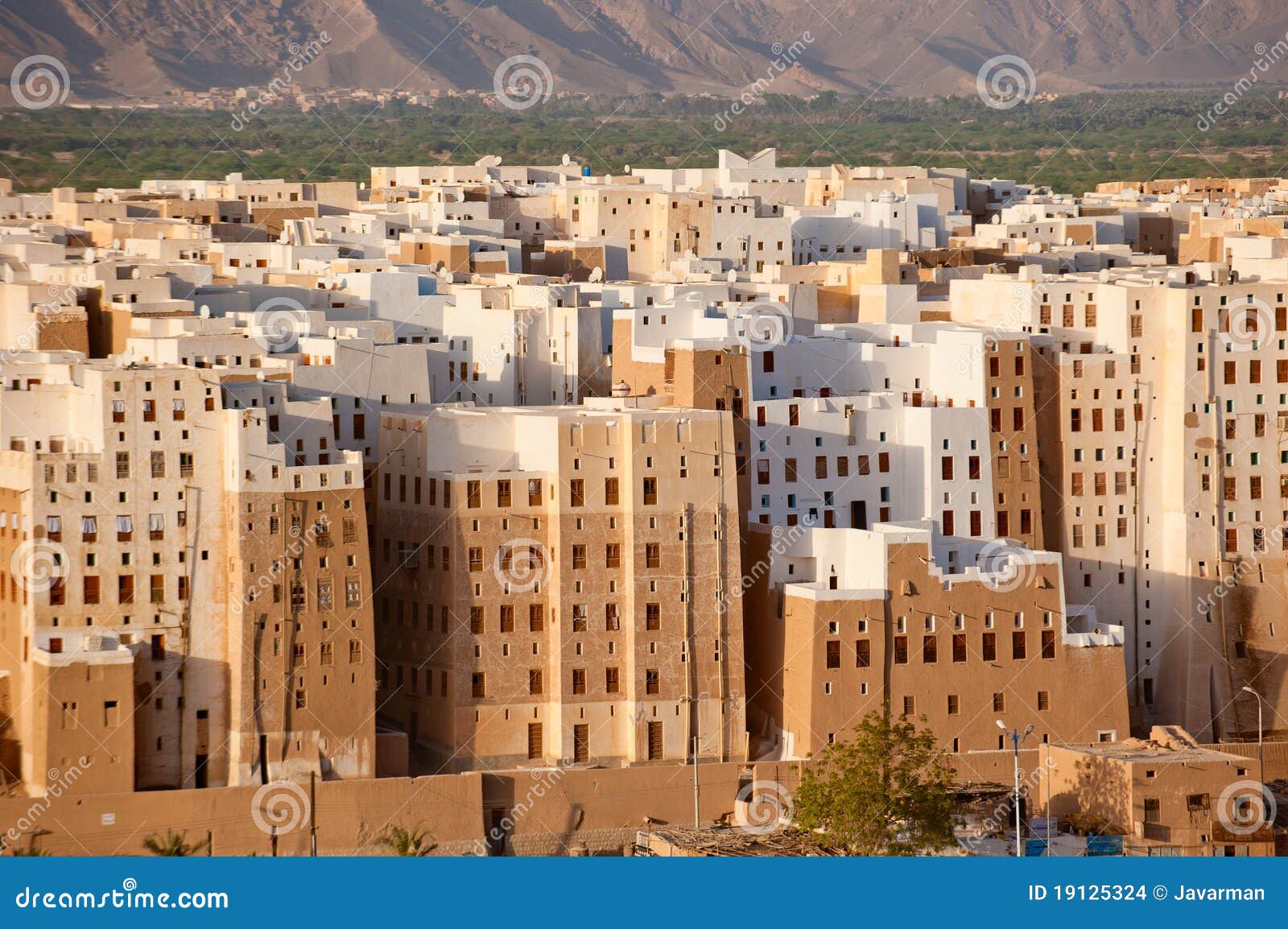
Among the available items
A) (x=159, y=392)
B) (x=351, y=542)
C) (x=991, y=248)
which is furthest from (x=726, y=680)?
(x=991, y=248)

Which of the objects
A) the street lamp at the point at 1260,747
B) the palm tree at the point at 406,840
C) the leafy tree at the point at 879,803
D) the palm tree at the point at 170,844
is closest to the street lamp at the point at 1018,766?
the leafy tree at the point at 879,803

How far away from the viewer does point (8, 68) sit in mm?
189250

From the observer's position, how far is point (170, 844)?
6278cm

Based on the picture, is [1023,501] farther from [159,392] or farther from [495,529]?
[159,392]

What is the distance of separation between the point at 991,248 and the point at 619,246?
1114 centimetres

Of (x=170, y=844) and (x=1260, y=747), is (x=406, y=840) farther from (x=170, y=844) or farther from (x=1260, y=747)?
(x=1260, y=747)

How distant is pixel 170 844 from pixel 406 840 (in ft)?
15.2

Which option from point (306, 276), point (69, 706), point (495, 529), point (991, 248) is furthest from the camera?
point (991, 248)

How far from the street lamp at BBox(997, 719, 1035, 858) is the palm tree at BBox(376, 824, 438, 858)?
11.5 meters

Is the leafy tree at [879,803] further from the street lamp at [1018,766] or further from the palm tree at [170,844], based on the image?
the palm tree at [170,844]

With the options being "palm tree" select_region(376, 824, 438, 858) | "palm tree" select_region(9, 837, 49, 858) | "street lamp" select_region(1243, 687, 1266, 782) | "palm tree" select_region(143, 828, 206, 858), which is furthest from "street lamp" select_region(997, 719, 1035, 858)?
"palm tree" select_region(9, 837, 49, 858)

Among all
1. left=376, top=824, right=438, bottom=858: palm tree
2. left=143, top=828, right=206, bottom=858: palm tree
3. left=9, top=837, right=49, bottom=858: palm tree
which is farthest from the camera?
left=376, top=824, right=438, bottom=858: palm tree

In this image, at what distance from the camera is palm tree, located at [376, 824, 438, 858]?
64.5 meters

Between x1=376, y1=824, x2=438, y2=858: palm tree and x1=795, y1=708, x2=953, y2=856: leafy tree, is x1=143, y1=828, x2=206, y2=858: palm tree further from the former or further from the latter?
x1=795, y1=708, x2=953, y2=856: leafy tree
